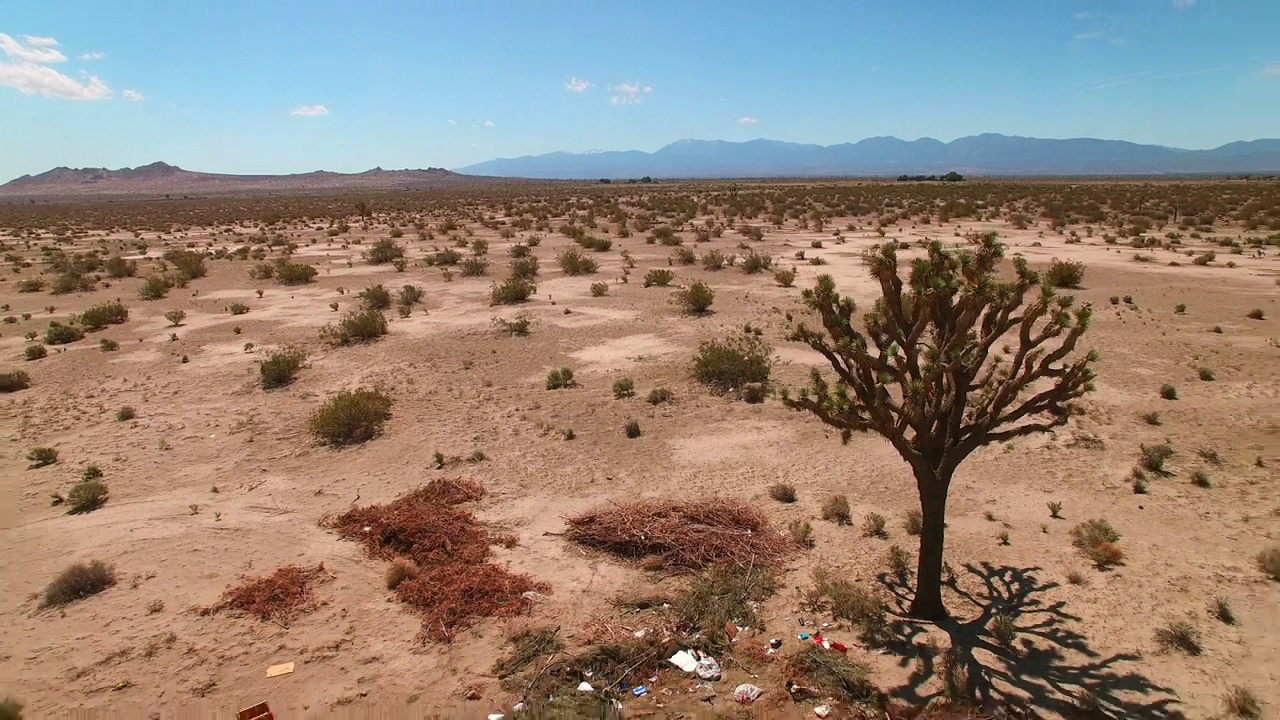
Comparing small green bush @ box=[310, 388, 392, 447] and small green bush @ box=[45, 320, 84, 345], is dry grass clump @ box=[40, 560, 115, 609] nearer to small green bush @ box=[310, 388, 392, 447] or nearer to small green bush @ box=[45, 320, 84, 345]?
small green bush @ box=[310, 388, 392, 447]

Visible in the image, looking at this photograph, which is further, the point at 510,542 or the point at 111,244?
the point at 111,244

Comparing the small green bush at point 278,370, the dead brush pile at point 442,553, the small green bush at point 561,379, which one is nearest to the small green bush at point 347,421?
the dead brush pile at point 442,553

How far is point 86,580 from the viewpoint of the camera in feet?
22.6

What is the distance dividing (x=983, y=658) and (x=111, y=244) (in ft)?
163

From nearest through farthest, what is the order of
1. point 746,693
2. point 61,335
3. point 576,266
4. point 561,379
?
1. point 746,693
2. point 561,379
3. point 61,335
4. point 576,266

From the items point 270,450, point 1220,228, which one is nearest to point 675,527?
point 270,450

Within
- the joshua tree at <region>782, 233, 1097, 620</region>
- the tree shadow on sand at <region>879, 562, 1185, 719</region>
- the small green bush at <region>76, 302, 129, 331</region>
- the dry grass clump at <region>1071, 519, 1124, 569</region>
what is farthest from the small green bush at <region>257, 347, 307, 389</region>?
the dry grass clump at <region>1071, 519, 1124, 569</region>

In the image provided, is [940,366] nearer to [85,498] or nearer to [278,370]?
[85,498]

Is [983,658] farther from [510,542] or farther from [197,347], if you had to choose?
[197,347]

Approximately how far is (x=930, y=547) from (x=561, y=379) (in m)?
8.44

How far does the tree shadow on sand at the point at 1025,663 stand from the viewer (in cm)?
517

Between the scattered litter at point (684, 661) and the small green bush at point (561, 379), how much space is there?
783 cm

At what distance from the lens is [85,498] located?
350 inches

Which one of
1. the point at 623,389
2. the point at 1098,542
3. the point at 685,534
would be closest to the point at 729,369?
the point at 623,389
